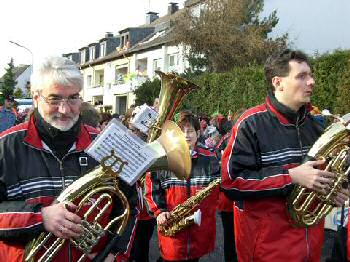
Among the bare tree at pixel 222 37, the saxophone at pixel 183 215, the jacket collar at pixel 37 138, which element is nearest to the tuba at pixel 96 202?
the jacket collar at pixel 37 138

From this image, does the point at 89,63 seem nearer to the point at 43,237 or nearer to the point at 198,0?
the point at 198,0

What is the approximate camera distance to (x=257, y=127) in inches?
144

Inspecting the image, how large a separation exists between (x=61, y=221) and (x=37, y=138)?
537 mm

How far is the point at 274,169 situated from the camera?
3.55 meters

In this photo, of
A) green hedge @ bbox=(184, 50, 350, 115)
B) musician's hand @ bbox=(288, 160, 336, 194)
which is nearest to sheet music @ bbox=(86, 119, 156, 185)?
musician's hand @ bbox=(288, 160, 336, 194)

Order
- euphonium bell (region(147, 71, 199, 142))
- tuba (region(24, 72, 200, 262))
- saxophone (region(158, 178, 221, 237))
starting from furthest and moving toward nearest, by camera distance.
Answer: euphonium bell (region(147, 71, 199, 142))
saxophone (region(158, 178, 221, 237))
tuba (region(24, 72, 200, 262))

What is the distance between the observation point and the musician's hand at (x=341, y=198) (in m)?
3.57

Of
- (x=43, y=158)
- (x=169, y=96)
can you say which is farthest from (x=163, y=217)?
(x=43, y=158)

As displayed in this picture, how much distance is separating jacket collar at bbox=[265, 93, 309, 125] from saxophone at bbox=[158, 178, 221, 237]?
5.22 feet

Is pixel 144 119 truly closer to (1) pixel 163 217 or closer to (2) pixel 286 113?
(1) pixel 163 217

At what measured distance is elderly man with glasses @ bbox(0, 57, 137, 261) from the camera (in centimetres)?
283

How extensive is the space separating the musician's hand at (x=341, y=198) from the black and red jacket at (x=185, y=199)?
179 cm

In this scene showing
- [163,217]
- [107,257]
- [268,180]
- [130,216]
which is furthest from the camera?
[163,217]

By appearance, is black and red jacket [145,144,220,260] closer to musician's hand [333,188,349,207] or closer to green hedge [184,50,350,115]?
musician's hand [333,188,349,207]
